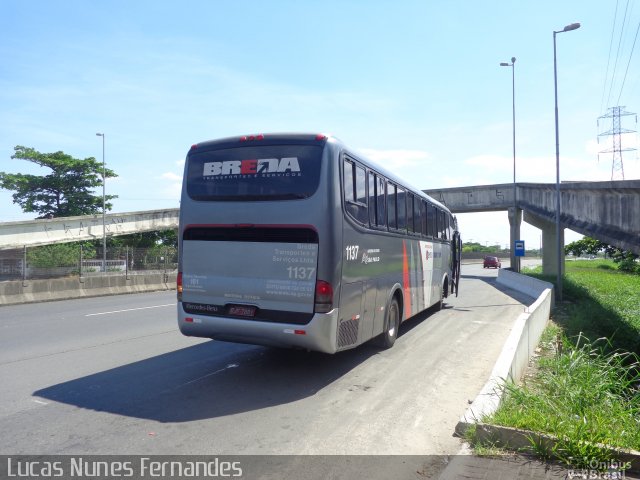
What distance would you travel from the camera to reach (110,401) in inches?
254

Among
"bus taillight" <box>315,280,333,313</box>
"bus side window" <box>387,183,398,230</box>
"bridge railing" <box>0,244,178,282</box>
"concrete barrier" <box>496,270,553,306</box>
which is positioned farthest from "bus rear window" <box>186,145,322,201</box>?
"bridge railing" <box>0,244,178,282</box>

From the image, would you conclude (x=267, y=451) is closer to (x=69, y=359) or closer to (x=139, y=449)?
(x=139, y=449)

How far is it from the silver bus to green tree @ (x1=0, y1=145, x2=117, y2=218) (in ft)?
163

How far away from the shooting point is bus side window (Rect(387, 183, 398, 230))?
10053mm

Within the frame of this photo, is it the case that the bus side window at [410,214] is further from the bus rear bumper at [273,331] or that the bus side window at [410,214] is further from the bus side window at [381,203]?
the bus rear bumper at [273,331]

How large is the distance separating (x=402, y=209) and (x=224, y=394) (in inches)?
232

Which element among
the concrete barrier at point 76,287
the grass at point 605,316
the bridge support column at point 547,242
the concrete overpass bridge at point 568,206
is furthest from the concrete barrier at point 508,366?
the bridge support column at point 547,242

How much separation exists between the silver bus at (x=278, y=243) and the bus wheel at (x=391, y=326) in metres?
1.18

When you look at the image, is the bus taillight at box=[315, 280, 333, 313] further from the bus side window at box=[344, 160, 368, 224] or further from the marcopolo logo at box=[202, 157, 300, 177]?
the marcopolo logo at box=[202, 157, 300, 177]

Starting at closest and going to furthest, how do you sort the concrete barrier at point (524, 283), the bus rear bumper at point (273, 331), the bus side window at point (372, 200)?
the bus rear bumper at point (273, 331), the bus side window at point (372, 200), the concrete barrier at point (524, 283)

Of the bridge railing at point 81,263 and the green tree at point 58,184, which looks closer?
the bridge railing at point 81,263

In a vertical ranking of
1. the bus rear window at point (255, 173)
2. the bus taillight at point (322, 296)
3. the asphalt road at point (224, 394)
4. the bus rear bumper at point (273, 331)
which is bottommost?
the asphalt road at point (224, 394)

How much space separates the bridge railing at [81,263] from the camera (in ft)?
70.2

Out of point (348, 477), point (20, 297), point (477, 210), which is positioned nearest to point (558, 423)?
point (348, 477)
